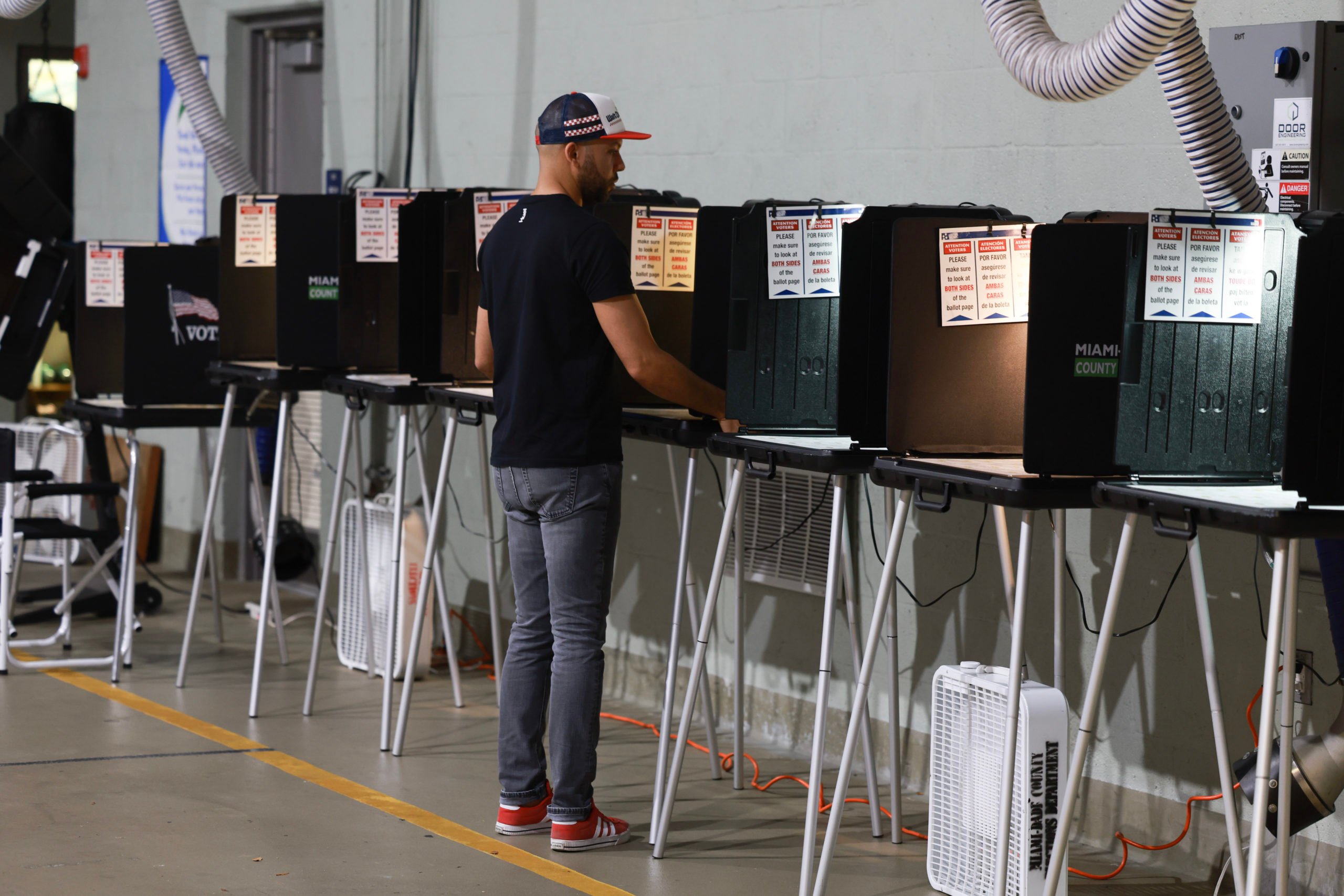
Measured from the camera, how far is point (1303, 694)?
3369 mm

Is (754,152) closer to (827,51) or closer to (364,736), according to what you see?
(827,51)

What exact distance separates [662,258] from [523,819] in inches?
51.0

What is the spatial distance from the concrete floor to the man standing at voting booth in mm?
255

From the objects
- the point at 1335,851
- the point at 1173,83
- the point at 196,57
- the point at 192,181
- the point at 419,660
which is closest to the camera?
the point at 1173,83

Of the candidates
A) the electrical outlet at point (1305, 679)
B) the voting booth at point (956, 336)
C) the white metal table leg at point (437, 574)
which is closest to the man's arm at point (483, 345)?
the white metal table leg at point (437, 574)

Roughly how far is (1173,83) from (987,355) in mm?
564

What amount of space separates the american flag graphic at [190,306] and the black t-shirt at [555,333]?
214 centimetres

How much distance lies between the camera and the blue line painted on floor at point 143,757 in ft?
13.8

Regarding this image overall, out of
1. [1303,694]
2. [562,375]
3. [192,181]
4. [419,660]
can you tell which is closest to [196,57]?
[192,181]

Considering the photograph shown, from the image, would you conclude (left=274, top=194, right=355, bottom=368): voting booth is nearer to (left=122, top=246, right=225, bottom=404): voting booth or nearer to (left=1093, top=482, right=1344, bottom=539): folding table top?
(left=122, top=246, right=225, bottom=404): voting booth

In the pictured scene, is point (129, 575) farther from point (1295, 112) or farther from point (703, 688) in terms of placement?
point (1295, 112)

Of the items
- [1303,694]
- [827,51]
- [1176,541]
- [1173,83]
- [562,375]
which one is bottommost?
[1303,694]

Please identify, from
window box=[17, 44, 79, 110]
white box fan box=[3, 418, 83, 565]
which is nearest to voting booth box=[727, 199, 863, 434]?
white box fan box=[3, 418, 83, 565]

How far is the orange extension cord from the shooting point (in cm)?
354
